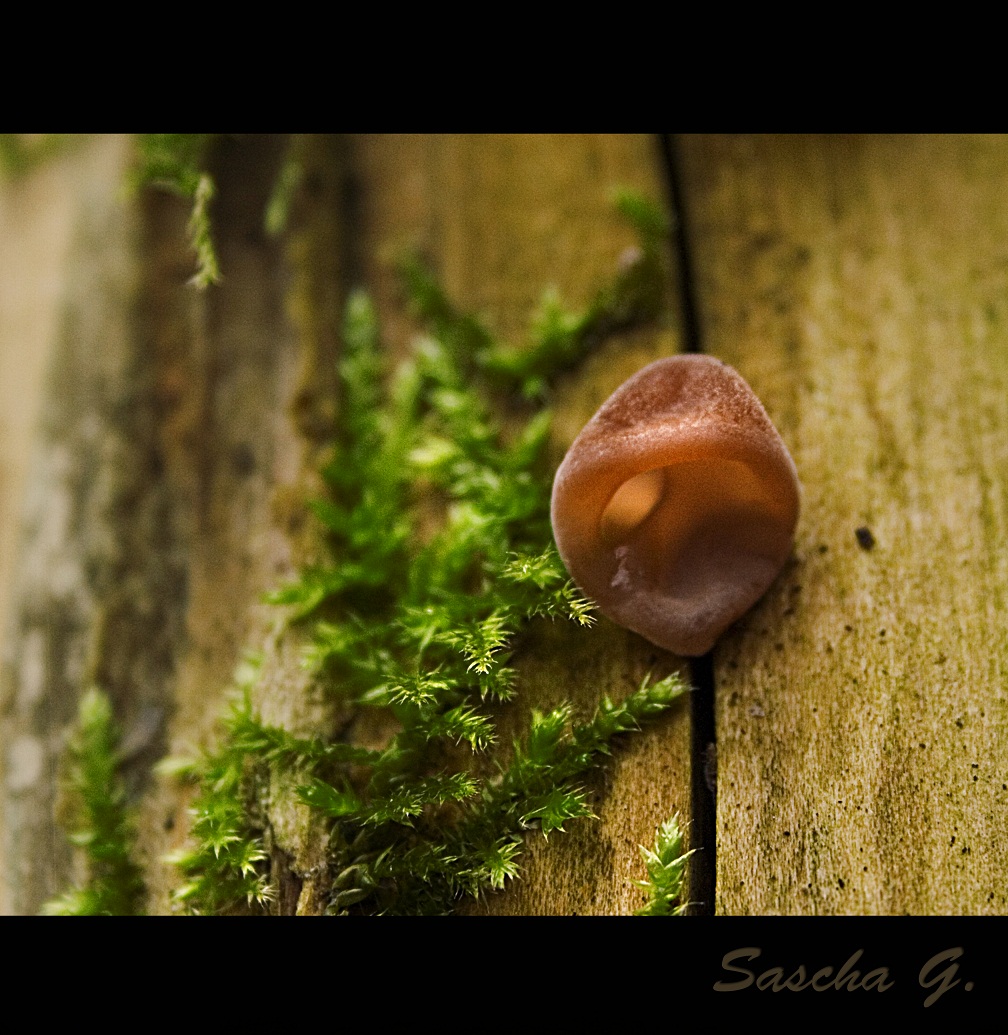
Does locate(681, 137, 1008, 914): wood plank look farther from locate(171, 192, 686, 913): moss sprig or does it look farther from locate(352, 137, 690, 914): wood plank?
locate(171, 192, 686, 913): moss sprig

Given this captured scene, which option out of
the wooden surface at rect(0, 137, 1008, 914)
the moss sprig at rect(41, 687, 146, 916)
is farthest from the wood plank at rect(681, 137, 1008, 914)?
the moss sprig at rect(41, 687, 146, 916)

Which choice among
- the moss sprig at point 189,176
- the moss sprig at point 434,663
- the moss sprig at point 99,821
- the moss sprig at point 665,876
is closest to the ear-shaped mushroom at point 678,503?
the moss sprig at point 434,663

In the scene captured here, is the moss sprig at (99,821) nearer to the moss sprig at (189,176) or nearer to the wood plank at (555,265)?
the wood plank at (555,265)

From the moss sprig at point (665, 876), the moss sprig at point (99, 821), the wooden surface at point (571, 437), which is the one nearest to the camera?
the moss sprig at point (665, 876)

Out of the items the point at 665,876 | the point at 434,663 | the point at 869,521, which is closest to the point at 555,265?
the point at 869,521

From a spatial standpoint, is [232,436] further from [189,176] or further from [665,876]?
[665,876]
